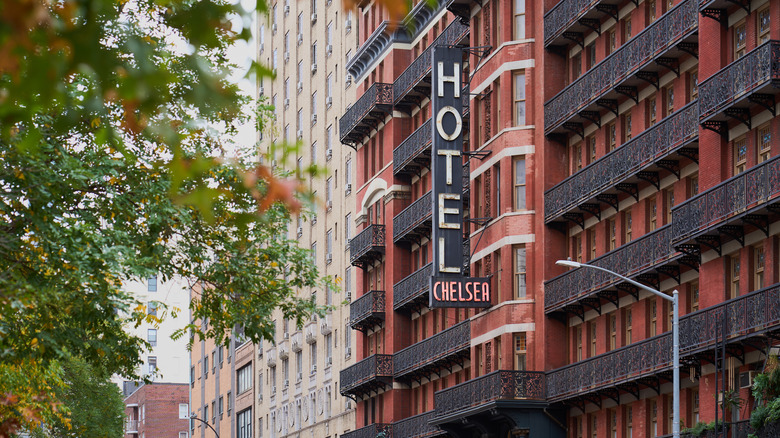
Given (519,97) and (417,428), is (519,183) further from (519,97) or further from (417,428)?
(417,428)

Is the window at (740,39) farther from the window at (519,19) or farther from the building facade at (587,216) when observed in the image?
the window at (519,19)

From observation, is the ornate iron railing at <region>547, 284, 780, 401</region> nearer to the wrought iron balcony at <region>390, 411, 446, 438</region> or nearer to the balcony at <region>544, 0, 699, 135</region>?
the balcony at <region>544, 0, 699, 135</region>

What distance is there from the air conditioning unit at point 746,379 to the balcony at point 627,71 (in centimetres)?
1024

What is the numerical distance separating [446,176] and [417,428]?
14587 mm

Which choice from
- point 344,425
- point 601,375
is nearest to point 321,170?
point 601,375

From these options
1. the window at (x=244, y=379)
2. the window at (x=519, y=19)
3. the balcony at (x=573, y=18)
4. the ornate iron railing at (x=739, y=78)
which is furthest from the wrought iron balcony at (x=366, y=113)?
the window at (x=244, y=379)

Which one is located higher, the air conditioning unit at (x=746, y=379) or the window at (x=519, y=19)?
the window at (x=519, y=19)

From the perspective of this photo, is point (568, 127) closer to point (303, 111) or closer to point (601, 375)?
point (601, 375)

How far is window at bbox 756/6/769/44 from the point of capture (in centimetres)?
3597

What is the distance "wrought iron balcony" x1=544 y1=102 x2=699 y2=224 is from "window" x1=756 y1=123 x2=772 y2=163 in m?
2.76

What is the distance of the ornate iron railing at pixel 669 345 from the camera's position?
34250 mm

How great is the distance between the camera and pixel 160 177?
27.0 metres

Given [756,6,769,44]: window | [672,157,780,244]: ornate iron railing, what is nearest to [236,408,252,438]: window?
[672,157,780,244]: ornate iron railing

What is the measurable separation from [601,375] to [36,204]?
2492cm
